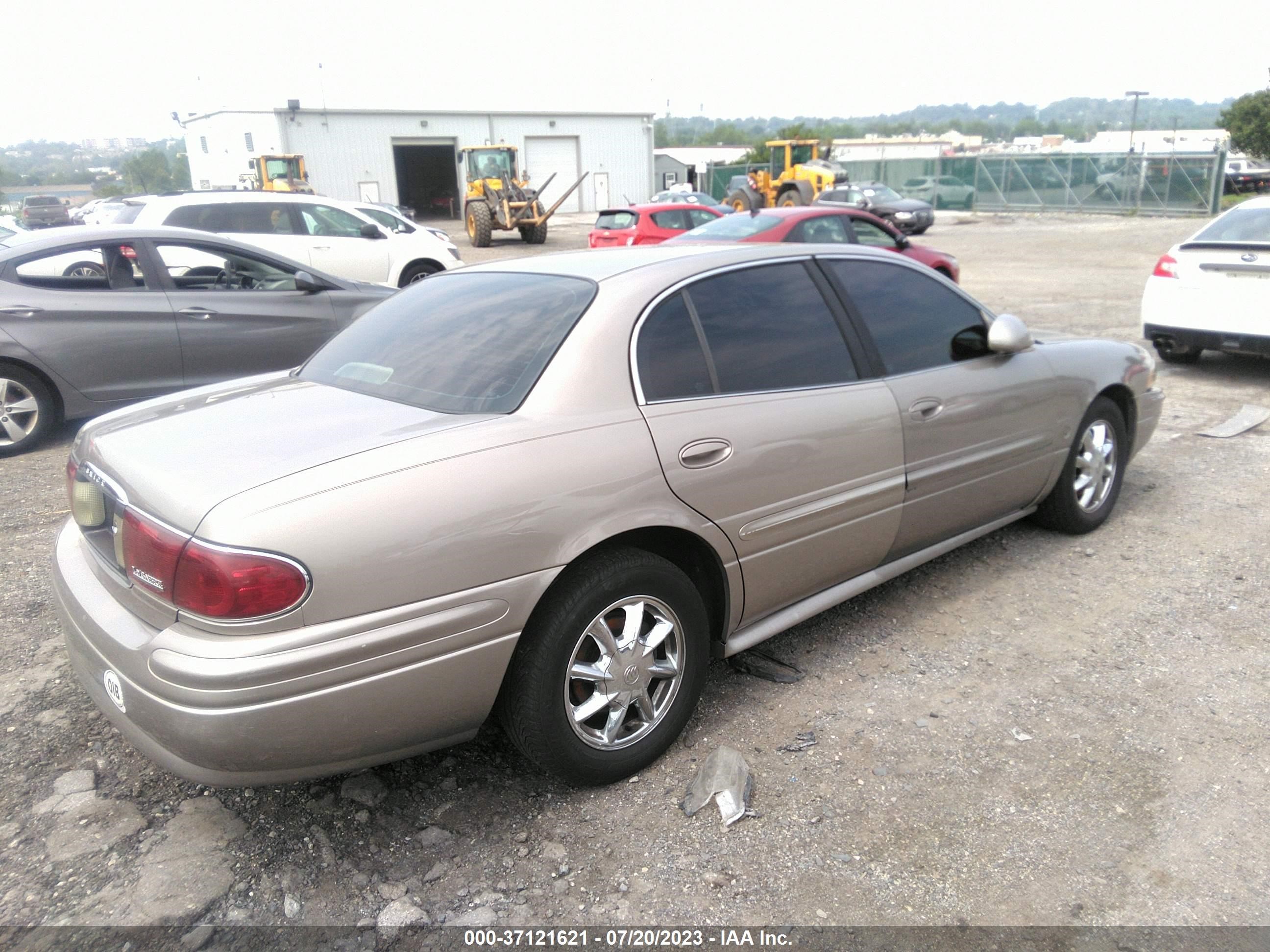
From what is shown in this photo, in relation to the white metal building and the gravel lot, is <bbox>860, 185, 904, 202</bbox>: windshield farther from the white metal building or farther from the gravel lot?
the gravel lot

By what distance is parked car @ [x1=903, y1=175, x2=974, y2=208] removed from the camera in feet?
128

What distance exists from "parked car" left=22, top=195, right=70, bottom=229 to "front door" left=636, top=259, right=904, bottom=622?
35650 mm

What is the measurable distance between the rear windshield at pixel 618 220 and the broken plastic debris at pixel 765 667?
595 inches

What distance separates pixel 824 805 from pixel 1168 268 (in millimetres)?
7095

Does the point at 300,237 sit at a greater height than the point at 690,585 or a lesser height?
greater

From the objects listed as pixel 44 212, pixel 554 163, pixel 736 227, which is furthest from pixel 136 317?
pixel 554 163

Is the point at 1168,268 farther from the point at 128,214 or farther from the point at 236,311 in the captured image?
the point at 128,214

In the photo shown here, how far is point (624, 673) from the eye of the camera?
282cm

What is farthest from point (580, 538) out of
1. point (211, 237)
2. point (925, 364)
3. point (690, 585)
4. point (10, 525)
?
point (211, 237)

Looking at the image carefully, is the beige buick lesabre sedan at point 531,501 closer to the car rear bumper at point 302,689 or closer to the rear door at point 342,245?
the car rear bumper at point 302,689

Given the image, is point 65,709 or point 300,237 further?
point 300,237

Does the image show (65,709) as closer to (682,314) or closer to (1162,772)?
(682,314)

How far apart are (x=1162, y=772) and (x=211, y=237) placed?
267 inches

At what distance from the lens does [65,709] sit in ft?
10.9
